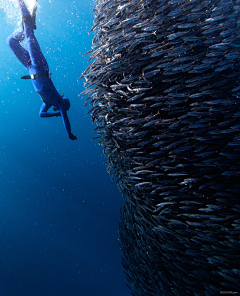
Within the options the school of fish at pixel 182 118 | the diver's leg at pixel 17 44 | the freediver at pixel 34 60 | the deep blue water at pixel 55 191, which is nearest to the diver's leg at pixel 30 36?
the freediver at pixel 34 60

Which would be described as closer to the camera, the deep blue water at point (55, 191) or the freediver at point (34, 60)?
the freediver at point (34, 60)

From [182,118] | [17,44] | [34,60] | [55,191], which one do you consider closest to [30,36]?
[34,60]

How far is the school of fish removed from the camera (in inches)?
113

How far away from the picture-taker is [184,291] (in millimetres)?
3846

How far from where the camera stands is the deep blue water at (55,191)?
725 inches

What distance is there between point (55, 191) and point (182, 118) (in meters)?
23.6

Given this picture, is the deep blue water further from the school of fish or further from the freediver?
the school of fish

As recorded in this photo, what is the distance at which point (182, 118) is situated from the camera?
125 inches

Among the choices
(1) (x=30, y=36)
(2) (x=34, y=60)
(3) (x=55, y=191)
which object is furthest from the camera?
(3) (x=55, y=191)

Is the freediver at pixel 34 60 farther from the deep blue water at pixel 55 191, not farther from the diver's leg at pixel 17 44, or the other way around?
the deep blue water at pixel 55 191

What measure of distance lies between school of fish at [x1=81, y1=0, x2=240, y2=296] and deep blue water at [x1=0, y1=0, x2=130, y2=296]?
58.5 ft

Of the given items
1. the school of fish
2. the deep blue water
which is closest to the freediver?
the school of fish

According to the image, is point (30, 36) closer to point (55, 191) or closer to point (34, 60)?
point (34, 60)

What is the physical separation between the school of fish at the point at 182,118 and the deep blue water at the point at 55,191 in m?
17.8
